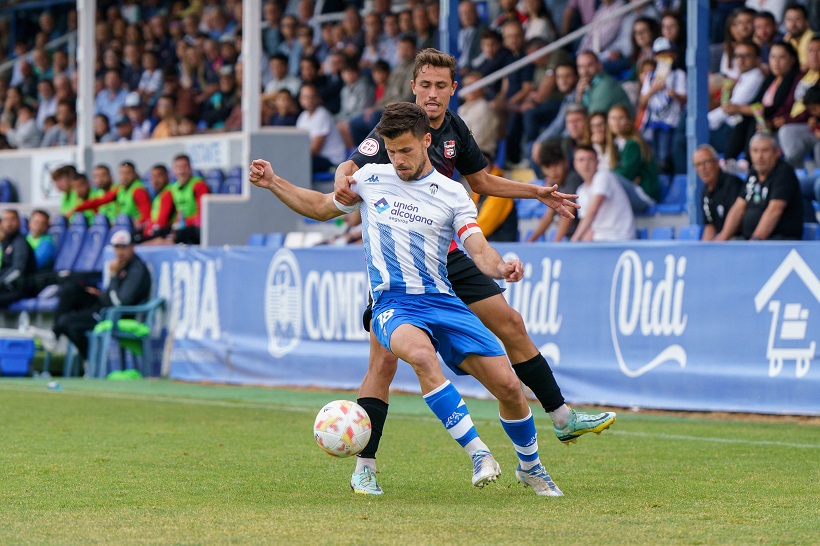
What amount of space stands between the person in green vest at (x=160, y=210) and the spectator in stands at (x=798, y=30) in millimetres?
8431

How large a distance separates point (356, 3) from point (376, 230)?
57.4 ft

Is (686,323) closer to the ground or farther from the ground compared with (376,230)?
closer to the ground

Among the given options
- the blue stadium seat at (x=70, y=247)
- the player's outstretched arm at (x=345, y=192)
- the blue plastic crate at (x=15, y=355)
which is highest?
the player's outstretched arm at (x=345, y=192)

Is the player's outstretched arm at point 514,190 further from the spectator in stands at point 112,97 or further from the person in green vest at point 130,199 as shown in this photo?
the spectator in stands at point 112,97

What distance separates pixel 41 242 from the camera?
19.7 metres

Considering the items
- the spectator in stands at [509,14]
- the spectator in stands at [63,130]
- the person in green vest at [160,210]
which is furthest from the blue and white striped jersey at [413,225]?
the spectator in stands at [63,130]

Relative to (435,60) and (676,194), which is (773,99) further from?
(435,60)

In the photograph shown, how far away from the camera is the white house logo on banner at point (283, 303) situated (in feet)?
49.3

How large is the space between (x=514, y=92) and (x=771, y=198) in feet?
21.3

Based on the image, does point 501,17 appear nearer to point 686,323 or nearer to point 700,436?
point 686,323

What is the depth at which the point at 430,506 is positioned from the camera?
251 inches

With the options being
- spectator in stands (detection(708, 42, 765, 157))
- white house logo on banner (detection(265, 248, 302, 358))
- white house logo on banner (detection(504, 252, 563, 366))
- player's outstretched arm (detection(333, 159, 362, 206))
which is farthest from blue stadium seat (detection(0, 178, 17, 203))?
player's outstretched arm (detection(333, 159, 362, 206))

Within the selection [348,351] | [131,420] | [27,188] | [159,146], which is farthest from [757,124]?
[27,188]

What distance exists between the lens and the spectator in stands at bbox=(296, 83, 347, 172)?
19578 millimetres
